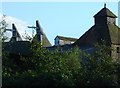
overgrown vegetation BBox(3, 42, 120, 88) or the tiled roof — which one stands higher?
the tiled roof

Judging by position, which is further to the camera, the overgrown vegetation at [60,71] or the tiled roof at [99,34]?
the tiled roof at [99,34]

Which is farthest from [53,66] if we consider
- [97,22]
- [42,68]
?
[97,22]

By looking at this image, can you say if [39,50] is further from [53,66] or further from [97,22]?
[97,22]

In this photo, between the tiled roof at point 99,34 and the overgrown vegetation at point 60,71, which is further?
the tiled roof at point 99,34

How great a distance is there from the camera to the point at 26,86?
1009 centimetres

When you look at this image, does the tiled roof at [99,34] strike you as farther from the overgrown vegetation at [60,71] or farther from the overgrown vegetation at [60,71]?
the overgrown vegetation at [60,71]

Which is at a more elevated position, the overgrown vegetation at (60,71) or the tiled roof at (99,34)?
the tiled roof at (99,34)

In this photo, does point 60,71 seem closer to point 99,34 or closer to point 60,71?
point 60,71

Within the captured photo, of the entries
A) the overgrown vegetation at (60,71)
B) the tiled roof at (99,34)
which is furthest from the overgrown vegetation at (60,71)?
the tiled roof at (99,34)

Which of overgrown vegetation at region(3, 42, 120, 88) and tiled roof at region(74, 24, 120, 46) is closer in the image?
overgrown vegetation at region(3, 42, 120, 88)

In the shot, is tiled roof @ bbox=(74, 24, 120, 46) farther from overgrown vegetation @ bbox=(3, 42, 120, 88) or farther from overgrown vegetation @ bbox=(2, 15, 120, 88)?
overgrown vegetation @ bbox=(3, 42, 120, 88)

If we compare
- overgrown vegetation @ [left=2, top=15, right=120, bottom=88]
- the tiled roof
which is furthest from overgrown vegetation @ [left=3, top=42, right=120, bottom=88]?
the tiled roof

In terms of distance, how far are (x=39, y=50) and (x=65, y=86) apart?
4040mm

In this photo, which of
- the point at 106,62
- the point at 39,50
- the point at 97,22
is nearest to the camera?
the point at 106,62
